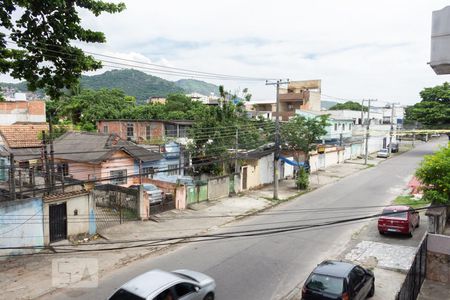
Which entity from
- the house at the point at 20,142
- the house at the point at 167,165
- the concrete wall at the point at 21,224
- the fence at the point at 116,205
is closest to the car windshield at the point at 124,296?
the concrete wall at the point at 21,224

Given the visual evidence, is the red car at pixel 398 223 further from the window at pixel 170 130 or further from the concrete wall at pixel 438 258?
the window at pixel 170 130

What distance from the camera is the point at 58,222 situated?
16.0m

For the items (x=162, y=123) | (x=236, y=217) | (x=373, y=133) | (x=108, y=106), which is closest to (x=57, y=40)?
(x=236, y=217)

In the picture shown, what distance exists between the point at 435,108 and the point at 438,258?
4940 cm

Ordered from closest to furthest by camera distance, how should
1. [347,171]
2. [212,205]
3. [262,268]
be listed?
[262,268] < [212,205] < [347,171]

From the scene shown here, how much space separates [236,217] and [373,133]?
1593 inches

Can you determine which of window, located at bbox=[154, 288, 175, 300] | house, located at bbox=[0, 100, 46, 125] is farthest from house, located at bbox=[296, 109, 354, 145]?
window, located at bbox=[154, 288, 175, 300]

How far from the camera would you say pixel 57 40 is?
8180 mm

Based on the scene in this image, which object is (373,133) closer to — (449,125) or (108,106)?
(449,125)

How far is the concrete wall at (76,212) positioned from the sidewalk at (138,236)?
795 mm

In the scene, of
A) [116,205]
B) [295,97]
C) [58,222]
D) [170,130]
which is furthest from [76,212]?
[295,97]

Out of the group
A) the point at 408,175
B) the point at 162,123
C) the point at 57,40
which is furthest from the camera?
the point at 162,123

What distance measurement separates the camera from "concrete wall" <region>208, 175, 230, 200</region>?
81.2ft

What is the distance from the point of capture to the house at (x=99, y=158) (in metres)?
24.9
